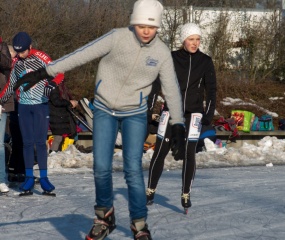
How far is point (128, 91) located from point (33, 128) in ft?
10.6

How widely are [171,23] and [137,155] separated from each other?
1854 centimetres

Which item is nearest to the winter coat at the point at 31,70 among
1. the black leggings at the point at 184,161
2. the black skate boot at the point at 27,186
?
the black skate boot at the point at 27,186

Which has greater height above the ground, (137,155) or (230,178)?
(137,155)

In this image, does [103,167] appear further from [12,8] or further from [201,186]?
[12,8]

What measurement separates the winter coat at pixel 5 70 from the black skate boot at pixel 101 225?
130 inches

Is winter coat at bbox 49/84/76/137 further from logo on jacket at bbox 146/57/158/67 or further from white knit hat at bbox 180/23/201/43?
logo on jacket at bbox 146/57/158/67

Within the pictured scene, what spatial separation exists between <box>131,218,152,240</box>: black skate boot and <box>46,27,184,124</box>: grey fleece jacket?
796 millimetres

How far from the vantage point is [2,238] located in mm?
7262

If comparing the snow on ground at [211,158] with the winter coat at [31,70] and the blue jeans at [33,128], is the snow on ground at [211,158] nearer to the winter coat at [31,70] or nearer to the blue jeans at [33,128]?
the blue jeans at [33,128]

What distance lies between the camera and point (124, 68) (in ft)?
21.2

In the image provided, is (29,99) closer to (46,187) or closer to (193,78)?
(46,187)

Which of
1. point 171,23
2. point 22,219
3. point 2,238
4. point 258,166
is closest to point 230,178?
point 258,166

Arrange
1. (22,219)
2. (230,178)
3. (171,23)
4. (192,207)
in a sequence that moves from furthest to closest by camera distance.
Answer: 1. (171,23)
2. (230,178)
3. (192,207)
4. (22,219)

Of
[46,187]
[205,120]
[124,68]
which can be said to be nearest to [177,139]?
[124,68]
